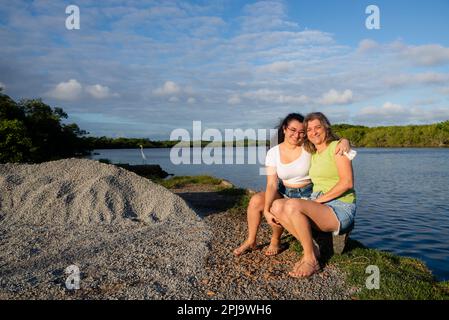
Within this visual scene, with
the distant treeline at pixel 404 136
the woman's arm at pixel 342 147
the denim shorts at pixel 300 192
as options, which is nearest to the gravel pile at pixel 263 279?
the denim shorts at pixel 300 192

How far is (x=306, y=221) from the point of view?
4527 mm

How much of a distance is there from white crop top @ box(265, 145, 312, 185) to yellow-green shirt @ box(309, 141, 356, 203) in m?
0.09

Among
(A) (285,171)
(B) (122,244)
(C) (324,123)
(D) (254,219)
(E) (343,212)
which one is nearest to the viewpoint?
(E) (343,212)

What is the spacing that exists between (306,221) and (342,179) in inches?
26.6

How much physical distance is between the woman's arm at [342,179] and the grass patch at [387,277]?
0.96 meters

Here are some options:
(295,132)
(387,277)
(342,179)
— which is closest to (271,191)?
(295,132)

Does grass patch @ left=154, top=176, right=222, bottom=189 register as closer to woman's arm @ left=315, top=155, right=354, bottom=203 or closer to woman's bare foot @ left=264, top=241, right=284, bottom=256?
woman's bare foot @ left=264, top=241, right=284, bottom=256

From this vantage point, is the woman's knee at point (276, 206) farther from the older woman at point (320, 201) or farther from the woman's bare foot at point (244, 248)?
the woman's bare foot at point (244, 248)

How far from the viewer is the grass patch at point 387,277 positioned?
159 inches

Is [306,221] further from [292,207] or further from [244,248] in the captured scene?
[244,248]

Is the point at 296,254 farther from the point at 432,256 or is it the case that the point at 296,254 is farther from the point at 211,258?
the point at 432,256
